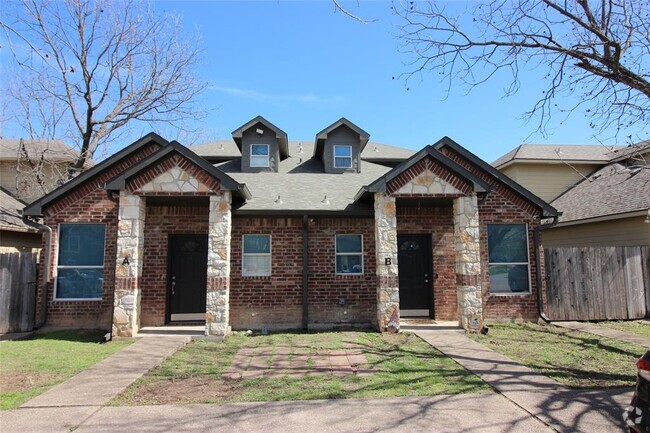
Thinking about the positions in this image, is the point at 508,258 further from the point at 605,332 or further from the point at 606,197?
the point at 606,197

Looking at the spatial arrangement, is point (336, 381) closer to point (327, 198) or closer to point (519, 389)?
point (519, 389)

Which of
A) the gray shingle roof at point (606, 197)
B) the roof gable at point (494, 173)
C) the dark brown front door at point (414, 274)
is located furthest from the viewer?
the gray shingle roof at point (606, 197)

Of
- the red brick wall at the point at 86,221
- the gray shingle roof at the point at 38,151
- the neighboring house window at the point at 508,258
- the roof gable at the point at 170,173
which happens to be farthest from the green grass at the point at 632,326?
the gray shingle roof at the point at 38,151

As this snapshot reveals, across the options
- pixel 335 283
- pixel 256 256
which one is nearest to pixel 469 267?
pixel 335 283

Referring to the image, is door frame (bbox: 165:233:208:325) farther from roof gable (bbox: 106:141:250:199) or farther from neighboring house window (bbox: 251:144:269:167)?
neighboring house window (bbox: 251:144:269:167)

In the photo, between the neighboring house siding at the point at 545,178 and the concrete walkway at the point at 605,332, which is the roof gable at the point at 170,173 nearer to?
the concrete walkway at the point at 605,332

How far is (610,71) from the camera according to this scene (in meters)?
7.25

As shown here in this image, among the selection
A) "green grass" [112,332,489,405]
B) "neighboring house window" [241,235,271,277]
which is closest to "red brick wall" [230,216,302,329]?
"neighboring house window" [241,235,271,277]

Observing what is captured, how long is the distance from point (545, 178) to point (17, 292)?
19415 mm

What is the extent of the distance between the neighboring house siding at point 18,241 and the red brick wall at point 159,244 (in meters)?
6.65

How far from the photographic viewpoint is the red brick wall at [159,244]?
10.7 m

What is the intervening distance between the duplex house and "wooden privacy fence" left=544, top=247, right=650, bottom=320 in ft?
2.29

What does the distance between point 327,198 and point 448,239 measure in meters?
3.45

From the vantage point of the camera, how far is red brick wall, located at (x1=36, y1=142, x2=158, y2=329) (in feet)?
34.0
